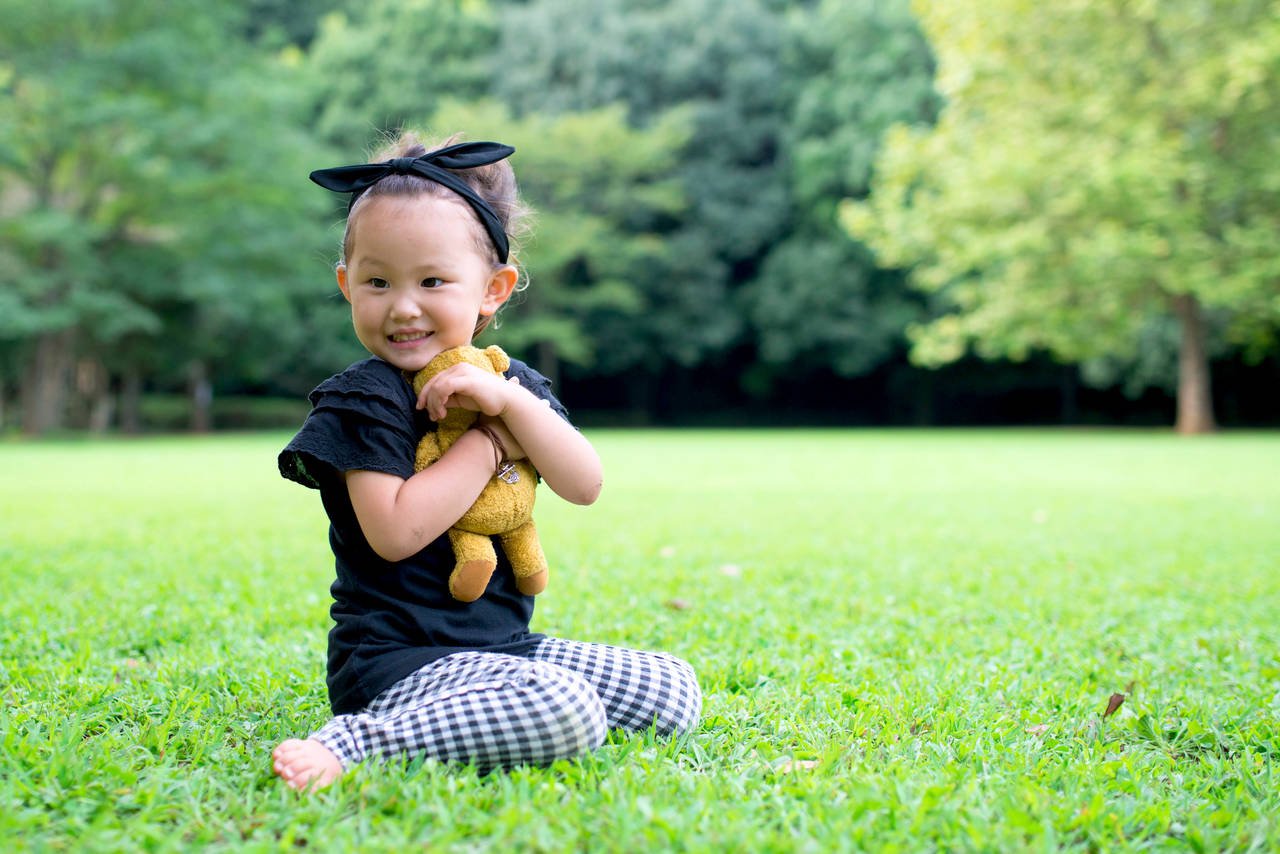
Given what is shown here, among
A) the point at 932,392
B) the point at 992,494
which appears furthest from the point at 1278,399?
the point at 992,494

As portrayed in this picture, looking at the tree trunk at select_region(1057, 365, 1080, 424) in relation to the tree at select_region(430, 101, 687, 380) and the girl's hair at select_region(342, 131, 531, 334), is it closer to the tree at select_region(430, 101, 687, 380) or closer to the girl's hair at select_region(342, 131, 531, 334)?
the tree at select_region(430, 101, 687, 380)

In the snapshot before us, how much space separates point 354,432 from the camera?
1945 mm

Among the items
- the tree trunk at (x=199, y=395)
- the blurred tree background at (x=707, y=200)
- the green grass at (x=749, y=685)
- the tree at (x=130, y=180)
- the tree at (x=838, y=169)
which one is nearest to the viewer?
the green grass at (x=749, y=685)

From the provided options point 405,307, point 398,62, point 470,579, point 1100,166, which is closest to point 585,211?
point 398,62

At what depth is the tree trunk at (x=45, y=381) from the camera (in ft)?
64.3

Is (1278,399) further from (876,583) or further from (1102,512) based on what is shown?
(876,583)

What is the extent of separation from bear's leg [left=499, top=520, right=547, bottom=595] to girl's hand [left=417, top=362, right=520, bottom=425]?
27 cm

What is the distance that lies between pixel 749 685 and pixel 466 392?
117cm

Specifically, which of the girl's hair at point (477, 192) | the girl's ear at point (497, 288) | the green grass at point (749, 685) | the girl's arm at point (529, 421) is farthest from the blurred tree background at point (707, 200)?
the girl's arm at point (529, 421)

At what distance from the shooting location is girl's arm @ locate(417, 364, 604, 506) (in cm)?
192

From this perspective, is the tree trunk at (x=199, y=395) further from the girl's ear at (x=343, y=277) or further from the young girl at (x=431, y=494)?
the young girl at (x=431, y=494)

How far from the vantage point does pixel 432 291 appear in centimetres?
201

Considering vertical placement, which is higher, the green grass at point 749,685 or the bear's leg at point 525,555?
the bear's leg at point 525,555

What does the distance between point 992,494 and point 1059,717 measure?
20.8ft
